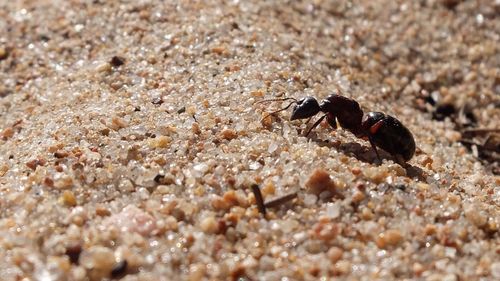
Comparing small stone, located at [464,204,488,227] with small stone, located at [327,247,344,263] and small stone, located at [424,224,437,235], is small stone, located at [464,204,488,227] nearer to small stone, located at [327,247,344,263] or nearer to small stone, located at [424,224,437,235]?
small stone, located at [424,224,437,235]

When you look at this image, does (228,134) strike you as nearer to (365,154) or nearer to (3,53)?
(365,154)

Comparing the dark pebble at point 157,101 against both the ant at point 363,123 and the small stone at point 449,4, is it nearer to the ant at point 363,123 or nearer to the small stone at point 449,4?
the ant at point 363,123

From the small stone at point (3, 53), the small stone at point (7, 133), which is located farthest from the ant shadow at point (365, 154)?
the small stone at point (3, 53)

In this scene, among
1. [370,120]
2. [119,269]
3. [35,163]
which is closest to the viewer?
[119,269]

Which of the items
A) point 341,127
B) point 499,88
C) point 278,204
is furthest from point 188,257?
point 499,88

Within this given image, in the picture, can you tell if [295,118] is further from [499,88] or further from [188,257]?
[499,88]

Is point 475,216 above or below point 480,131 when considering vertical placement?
above

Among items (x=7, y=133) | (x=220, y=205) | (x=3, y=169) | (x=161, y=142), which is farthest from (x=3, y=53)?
(x=220, y=205)
